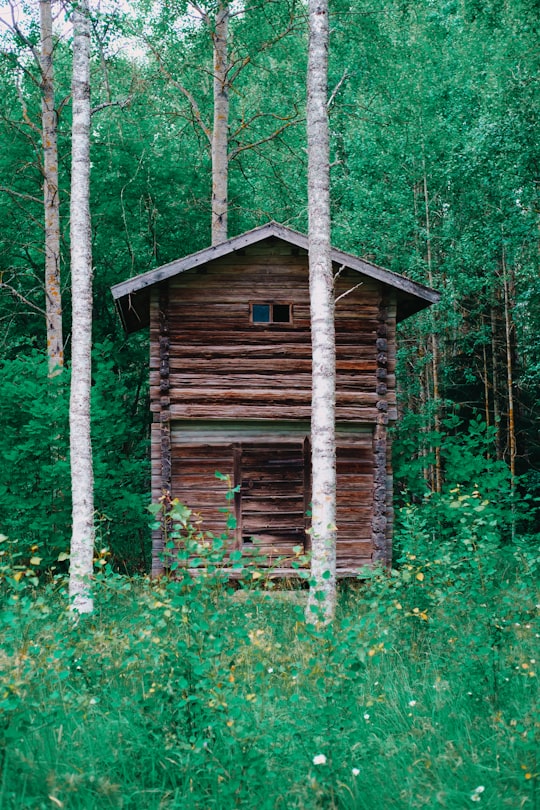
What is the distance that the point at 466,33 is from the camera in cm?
2728

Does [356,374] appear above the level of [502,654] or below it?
above

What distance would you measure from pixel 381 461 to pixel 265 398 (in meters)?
2.46

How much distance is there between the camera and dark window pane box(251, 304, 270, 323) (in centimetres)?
1473

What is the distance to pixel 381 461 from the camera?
14484mm

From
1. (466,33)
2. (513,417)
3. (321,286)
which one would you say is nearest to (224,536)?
(321,286)

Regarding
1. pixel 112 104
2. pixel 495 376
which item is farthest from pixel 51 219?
pixel 495 376

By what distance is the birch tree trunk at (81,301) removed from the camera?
33.7 ft

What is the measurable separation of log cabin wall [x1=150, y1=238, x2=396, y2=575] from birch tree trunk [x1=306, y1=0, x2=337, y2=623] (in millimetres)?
4288

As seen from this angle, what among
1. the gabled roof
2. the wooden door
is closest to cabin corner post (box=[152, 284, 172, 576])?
the gabled roof

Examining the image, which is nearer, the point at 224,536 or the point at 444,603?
the point at 224,536

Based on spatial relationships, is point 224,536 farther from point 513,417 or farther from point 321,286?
point 513,417

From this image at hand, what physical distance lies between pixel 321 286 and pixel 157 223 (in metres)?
13.2

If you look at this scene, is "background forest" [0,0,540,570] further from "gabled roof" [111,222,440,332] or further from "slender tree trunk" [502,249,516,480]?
"gabled roof" [111,222,440,332]

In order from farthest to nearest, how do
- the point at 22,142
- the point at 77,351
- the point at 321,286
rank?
1. the point at 22,142
2. the point at 77,351
3. the point at 321,286
